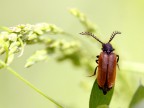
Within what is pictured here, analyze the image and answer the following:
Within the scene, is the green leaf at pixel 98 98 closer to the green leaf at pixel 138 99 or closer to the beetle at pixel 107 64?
the green leaf at pixel 138 99

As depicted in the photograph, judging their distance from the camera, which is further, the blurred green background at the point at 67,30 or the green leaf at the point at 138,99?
the blurred green background at the point at 67,30

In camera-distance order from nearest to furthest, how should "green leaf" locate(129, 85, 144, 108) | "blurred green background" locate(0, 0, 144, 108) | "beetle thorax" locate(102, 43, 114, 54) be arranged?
1. "green leaf" locate(129, 85, 144, 108)
2. "beetle thorax" locate(102, 43, 114, 54)
3. "blurred green background" locate(0, 0, 144, 108)

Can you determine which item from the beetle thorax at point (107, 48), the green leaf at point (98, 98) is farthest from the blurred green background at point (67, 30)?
the green leaf at point (98, 98)

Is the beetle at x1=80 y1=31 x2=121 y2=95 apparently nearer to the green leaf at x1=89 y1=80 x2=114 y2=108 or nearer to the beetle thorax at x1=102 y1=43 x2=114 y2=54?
the beetle thorax at x1=102 y1=43 x2=114 y2=54

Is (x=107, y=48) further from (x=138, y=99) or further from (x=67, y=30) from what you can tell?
(x=67, y=30)

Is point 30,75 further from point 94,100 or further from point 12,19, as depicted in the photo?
point 94,100

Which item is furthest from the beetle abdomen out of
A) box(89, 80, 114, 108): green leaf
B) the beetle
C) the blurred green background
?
the blurred green background

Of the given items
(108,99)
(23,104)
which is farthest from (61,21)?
(108,99)

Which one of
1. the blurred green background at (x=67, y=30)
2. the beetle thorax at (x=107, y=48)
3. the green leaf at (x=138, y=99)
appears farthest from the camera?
the blurred green background at (x=67, y=30)
